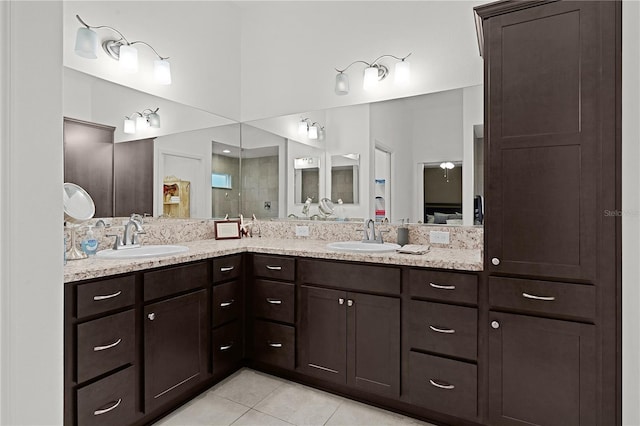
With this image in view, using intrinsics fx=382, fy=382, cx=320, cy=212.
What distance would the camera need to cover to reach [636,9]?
16.5 inches

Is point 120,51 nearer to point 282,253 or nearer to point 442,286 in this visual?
point 282,253

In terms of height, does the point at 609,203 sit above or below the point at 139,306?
above

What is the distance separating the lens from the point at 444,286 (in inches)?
77.2

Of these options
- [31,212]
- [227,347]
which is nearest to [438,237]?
[227,347]

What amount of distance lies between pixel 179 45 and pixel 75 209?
156 centimetres

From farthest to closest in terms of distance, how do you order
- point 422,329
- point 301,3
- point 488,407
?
point 301,3
point 422,329
point 488,407

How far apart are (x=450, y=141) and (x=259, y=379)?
6.68 feet

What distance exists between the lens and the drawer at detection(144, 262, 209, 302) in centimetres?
195

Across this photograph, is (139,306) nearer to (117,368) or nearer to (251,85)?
(117,368)

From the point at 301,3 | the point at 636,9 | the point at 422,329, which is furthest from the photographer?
the point at 301,3

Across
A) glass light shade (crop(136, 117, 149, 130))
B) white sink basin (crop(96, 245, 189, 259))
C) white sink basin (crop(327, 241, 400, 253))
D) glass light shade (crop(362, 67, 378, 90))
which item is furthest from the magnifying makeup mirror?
glass light shade (crop(362, 67, 378, 90))

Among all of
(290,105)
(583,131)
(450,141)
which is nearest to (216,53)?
(290,105)

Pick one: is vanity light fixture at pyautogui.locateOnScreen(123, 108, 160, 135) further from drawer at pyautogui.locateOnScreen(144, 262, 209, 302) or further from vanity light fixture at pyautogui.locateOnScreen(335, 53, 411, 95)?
vanity light fixture at pyautogui.locateOnScreen(335, 53, 411, 95)

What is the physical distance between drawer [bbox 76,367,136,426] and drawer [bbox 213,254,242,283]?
2.26ft
